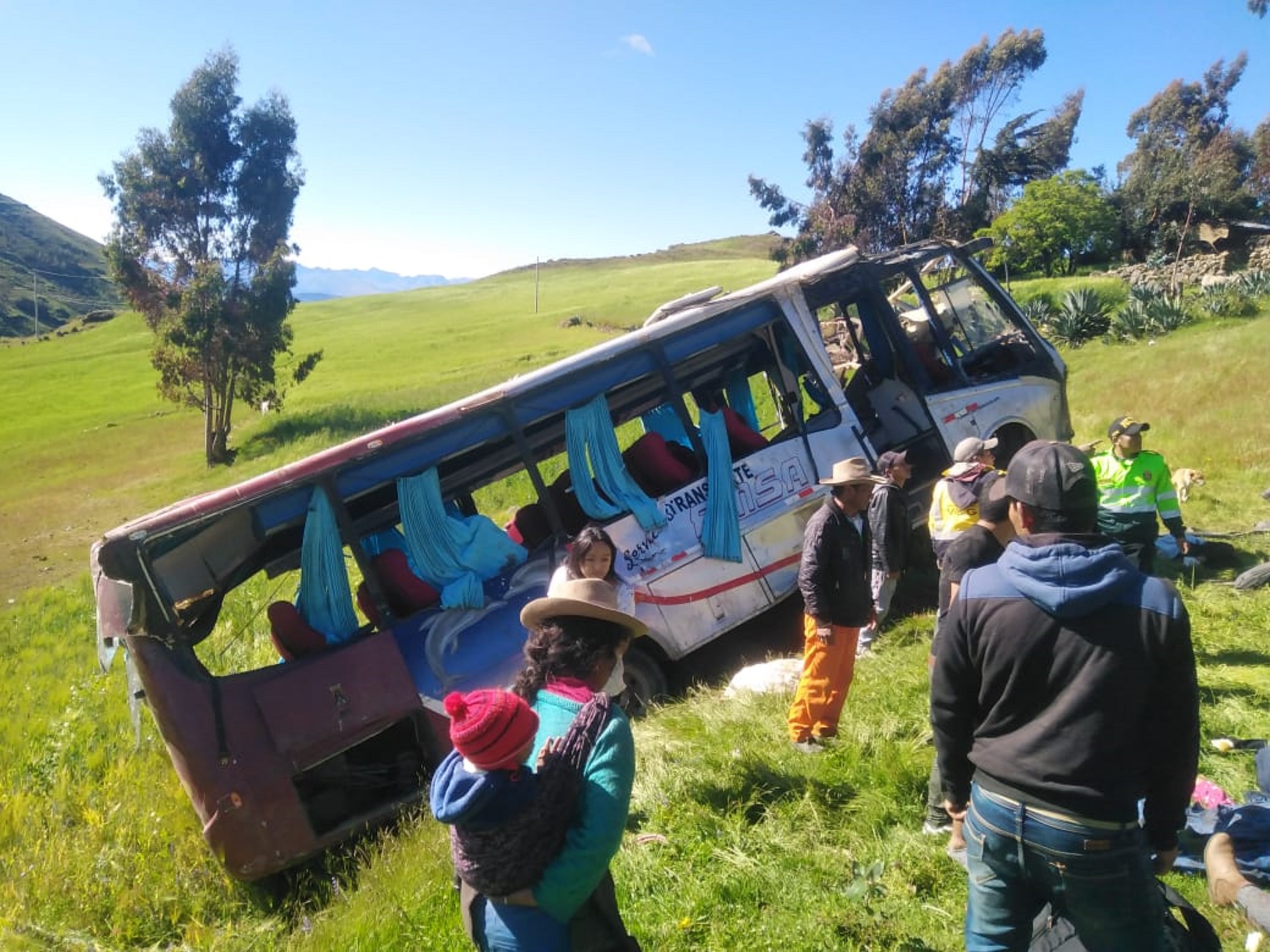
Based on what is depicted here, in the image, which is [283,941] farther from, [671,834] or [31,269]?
[31,269]

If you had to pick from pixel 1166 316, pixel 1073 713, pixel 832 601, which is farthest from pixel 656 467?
pixel 1166 316

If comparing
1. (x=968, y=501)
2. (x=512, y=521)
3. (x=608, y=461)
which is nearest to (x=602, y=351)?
(x=608, y=461)

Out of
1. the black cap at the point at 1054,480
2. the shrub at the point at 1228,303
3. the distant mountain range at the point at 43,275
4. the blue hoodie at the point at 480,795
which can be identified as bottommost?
the shrub at the point at 1228,303

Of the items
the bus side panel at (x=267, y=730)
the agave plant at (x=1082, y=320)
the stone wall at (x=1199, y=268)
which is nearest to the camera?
the bus side panel at (x=267, y=730)

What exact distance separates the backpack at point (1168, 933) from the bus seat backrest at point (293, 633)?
4.13 meters

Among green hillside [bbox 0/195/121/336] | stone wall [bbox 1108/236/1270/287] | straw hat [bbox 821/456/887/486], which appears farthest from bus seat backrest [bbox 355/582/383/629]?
green hillside [bbox 0/195/121/336]

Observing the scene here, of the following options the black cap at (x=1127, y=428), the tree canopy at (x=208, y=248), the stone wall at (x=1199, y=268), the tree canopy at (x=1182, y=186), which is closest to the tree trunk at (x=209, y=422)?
the tree canopy at (x=208, y=248)

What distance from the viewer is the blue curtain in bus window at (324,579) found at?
16.4 ft

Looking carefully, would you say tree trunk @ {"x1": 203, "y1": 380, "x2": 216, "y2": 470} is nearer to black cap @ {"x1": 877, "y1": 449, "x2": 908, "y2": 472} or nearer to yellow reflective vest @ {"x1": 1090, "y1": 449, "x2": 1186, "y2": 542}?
black cap @ {"x1": 877, "y1": 449, "x2": 908, "y2": 472}

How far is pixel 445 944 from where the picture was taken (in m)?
3.49

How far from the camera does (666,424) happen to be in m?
7.20

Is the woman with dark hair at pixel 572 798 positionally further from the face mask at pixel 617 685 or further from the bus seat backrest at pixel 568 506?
the bus seat backrest at pixel 568 506

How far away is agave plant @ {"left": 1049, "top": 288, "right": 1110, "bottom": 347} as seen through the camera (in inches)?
747

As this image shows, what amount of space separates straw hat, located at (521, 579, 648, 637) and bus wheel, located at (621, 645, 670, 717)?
3.48 metres
